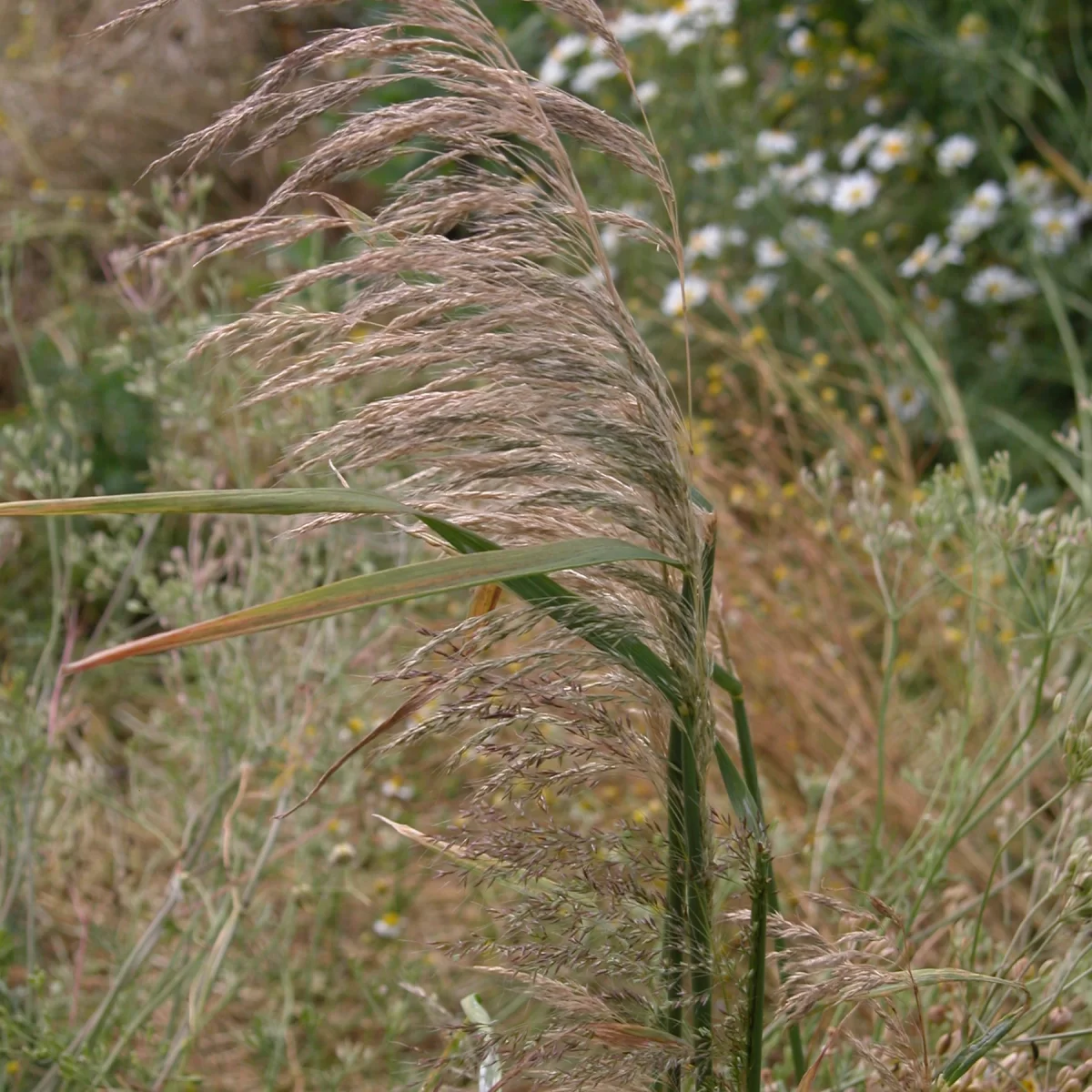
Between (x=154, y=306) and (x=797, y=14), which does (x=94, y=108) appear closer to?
(x=797, y=14)

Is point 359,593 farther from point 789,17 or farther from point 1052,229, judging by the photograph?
point 789,17

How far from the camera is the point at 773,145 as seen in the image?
3787 millimetres

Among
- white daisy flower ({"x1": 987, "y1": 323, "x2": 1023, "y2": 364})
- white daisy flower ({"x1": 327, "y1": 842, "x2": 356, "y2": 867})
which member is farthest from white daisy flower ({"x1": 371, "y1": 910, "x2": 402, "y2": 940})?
white daisy flower ({"x1": 987, "y1": 323, "x2": 1023, "y2": 364})

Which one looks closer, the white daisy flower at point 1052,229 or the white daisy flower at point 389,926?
the white daisy flower at point 389,926

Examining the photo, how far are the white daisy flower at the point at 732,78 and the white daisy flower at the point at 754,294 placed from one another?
0.77m

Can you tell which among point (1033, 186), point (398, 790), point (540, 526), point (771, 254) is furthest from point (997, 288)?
point (540, 526)

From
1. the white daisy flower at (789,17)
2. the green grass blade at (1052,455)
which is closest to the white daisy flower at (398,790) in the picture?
the green grass blade at (1052,455)

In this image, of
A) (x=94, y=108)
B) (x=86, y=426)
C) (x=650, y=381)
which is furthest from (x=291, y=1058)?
(x=94, y=108)

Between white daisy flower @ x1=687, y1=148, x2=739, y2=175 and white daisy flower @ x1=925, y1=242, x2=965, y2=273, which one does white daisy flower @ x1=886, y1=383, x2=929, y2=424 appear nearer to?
white daisy flower @ x1=925, y1=242, x2=965, y2=273

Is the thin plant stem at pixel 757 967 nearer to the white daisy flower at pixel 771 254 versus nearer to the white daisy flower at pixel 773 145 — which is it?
the white daisy flower at pixel 771 254

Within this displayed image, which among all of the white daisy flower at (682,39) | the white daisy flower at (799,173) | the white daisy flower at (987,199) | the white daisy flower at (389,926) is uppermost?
the white daisy flower at (682,39)

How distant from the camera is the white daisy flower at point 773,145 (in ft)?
12.3

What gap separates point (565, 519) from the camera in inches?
38.7

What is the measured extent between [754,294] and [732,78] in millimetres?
861
